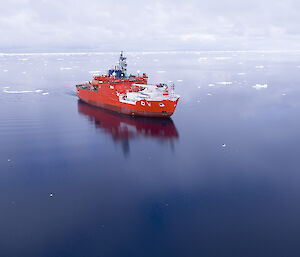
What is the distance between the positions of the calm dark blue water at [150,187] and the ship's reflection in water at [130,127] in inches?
5.1

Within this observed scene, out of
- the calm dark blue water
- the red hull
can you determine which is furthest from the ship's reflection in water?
the red hull

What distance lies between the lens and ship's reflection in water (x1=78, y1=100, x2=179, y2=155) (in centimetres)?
2653

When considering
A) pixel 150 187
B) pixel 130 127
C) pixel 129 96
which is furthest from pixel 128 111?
pixel 150 187

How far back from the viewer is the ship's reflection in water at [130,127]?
26.5 meters

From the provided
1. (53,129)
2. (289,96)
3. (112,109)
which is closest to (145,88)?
(112,109)

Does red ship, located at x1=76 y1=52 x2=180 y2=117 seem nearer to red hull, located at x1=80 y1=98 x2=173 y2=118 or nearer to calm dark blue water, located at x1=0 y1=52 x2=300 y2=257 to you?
red hull, located at x1=80 y1=98 x2=173 y2=118

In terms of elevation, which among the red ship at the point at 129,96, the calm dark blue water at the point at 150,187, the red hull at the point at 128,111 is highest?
the red ship at the point at 129,96

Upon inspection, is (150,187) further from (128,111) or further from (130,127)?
(128,111)

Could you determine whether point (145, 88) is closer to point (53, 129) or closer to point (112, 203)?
point (53, 129)

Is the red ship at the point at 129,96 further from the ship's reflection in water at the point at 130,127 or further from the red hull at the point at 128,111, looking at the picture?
the ship's reflection in water at the point at 130,127

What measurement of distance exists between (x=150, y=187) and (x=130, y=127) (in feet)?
45.7

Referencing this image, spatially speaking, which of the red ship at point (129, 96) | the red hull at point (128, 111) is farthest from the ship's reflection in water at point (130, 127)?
the red ship at point (129, 96)

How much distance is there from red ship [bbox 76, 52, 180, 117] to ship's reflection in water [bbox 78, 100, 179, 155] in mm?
1160

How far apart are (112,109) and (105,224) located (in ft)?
81.7
